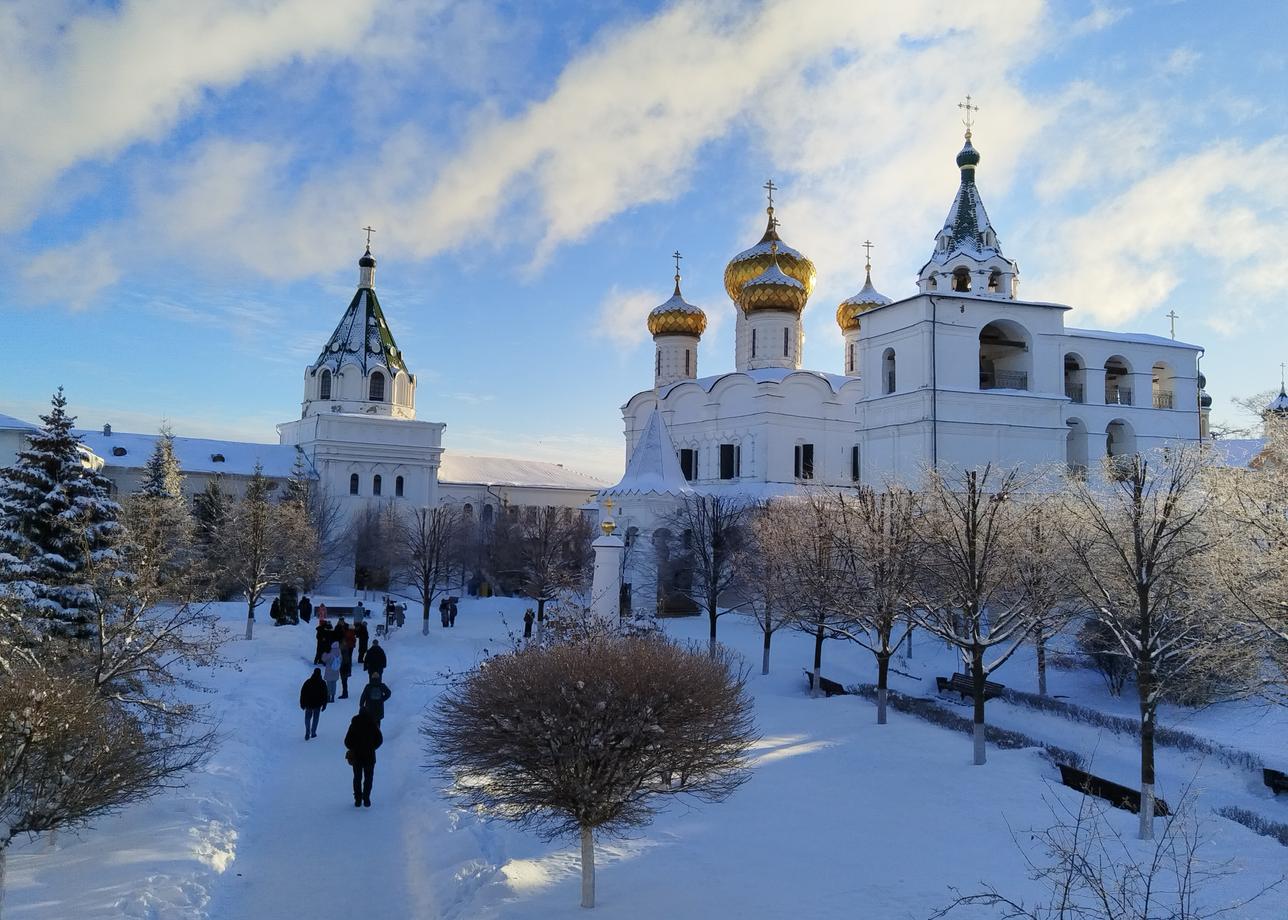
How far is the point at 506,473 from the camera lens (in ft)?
175

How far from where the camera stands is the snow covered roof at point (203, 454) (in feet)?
130

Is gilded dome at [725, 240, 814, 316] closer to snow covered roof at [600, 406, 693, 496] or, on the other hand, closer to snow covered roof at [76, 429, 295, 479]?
snow covered roof at [600, 406, 693, 496]

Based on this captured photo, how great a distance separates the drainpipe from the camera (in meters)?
26.8

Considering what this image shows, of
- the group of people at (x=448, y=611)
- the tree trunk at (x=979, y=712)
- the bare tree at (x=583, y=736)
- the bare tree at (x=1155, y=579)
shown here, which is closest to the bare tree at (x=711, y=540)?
the group of people at (x=448, y=611)

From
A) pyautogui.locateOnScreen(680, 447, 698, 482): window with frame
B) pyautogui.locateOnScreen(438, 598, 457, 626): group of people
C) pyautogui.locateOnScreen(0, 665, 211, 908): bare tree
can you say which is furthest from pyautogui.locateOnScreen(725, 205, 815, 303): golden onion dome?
pyautogui.locateOnScreen(0, 665, 211, 908): bare tree

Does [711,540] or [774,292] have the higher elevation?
[774,292]

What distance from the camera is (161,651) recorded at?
1106 cm

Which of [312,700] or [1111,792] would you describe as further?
[312,700]

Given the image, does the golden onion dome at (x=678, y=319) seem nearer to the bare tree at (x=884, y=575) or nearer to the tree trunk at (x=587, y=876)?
the bare tree at (x=884, y=575)

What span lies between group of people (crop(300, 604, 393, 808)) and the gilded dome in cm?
2108

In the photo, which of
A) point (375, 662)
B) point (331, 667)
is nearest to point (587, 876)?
point (331, 667)

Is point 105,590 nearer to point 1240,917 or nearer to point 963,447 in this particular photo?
point 1240,917

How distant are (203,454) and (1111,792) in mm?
39293

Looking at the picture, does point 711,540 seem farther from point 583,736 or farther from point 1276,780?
point 583,736
